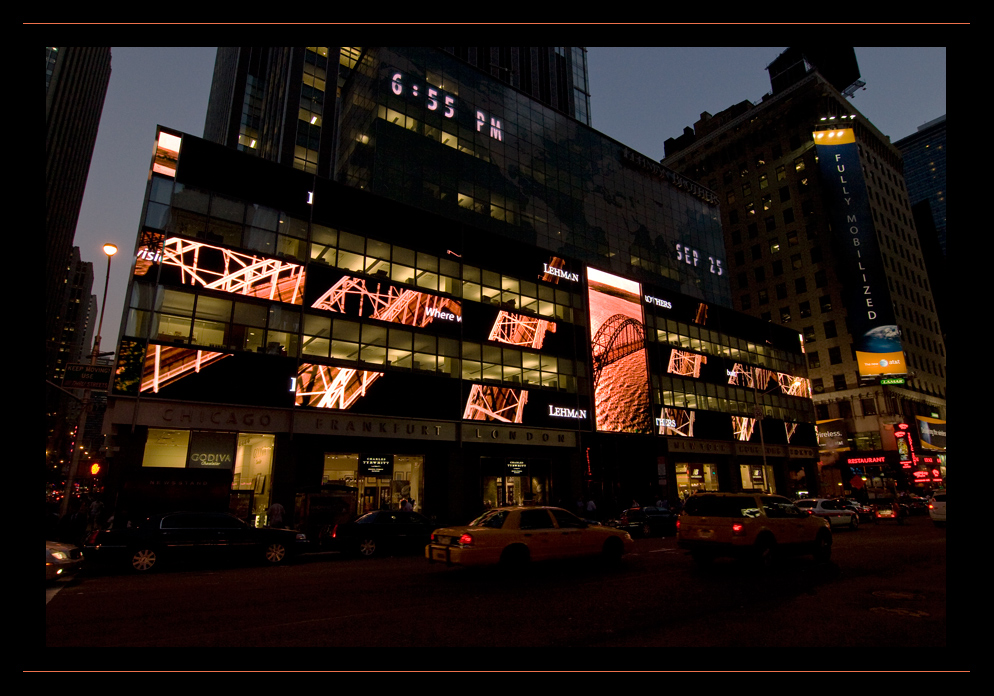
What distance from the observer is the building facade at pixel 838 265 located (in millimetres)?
60031

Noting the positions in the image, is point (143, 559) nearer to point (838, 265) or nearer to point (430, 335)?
point (430, 335)

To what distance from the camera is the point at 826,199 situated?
68250mm

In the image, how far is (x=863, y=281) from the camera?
59750 millimetres

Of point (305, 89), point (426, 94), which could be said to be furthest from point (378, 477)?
point (305, 89)

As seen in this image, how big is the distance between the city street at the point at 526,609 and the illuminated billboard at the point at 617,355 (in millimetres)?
22326

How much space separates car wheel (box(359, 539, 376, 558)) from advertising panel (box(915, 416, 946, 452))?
71400 mm

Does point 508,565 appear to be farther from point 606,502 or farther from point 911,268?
point 911,268

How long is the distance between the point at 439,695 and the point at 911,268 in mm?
100291

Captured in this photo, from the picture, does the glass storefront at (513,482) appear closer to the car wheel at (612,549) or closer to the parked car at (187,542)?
the parked car at (187,542)

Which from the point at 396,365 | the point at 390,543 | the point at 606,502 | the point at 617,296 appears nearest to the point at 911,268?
the point at 617,296

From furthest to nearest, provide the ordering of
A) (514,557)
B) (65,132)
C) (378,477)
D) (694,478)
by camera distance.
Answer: (65,132)
(694,478)
(378,477)
(514,557)

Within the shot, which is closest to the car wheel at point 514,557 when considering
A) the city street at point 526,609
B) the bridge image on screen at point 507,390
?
the city street at point 526,609

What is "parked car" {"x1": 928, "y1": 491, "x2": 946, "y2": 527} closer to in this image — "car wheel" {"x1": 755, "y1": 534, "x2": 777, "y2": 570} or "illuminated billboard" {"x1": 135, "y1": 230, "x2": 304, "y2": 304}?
"car wheel" {"x1": 755, "y1": 534, "x2": 777, "y2": 570}

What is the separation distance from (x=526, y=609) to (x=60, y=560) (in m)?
10.8
